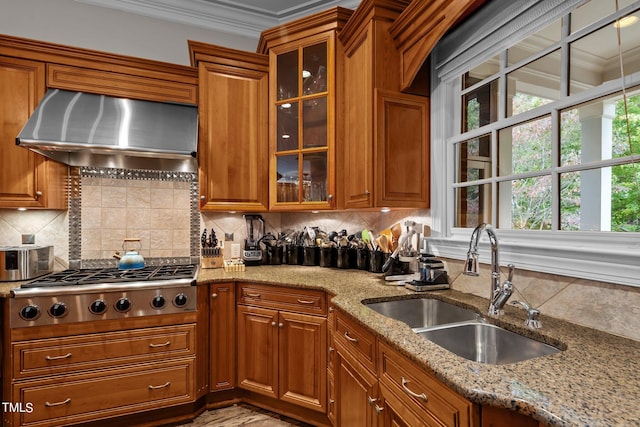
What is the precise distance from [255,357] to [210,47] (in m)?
2.29

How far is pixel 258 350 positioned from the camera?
7.00 ft

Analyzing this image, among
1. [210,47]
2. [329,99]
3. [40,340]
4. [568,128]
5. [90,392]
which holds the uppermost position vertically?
[210,47]

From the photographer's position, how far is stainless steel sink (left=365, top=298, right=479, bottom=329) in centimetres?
160

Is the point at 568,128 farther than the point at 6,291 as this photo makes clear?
No

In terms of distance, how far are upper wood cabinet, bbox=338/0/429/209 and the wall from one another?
1608 millimetres

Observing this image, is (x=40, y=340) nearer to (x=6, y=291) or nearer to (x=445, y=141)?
(x=6, y=291)

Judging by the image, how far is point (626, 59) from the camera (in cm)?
115

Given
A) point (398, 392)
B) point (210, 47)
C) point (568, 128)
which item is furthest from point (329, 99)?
point (398, 392)

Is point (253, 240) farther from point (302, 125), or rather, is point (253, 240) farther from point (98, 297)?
point (98, 297)

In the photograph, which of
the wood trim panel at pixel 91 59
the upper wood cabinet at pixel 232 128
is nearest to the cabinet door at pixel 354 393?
the upper wood cabinet at pixel 232 128

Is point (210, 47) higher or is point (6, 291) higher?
point (210, 47)

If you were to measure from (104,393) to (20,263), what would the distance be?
3.32 ft

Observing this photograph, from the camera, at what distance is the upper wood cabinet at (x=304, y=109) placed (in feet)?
7.38

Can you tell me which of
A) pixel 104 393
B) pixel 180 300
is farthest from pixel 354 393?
pixel 104 393
